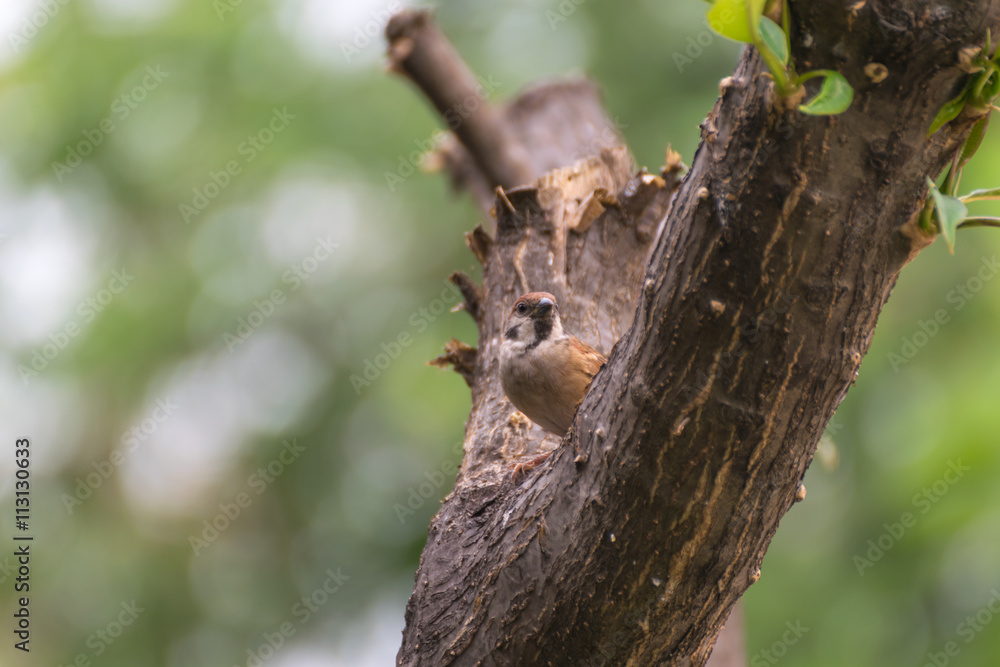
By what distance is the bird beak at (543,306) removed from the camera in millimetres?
3725

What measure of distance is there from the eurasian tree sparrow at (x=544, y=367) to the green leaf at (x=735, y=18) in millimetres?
2023

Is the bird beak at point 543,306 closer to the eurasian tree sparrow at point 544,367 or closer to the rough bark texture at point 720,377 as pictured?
the eurasian tree sparrow at point 544,367

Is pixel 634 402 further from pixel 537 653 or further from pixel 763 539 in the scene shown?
pixel 537 653

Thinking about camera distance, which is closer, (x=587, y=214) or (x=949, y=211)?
(x=949, y=211)

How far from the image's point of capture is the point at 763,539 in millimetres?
2043

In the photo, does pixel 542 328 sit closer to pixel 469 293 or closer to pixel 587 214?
pixel 469 293

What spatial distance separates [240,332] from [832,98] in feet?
15.5

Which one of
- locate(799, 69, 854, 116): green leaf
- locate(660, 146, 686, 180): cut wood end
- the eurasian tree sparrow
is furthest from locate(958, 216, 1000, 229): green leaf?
locate(660, 146, 686, 180): cut wood end

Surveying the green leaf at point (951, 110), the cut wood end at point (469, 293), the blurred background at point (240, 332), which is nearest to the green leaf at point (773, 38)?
the green leaf at point (951, 110)

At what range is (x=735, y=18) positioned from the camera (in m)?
1.38

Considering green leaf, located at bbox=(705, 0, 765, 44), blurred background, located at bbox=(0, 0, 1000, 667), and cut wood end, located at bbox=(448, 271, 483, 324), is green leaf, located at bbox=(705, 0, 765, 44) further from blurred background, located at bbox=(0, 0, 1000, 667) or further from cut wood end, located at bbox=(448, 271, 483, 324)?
blurred background, located at bbox=(0, 0, 1000, 667)

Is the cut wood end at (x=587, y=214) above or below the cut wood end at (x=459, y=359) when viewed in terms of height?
above

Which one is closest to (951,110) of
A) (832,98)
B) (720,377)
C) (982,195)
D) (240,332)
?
(982,195)

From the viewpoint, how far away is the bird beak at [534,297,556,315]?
12.2 ft
